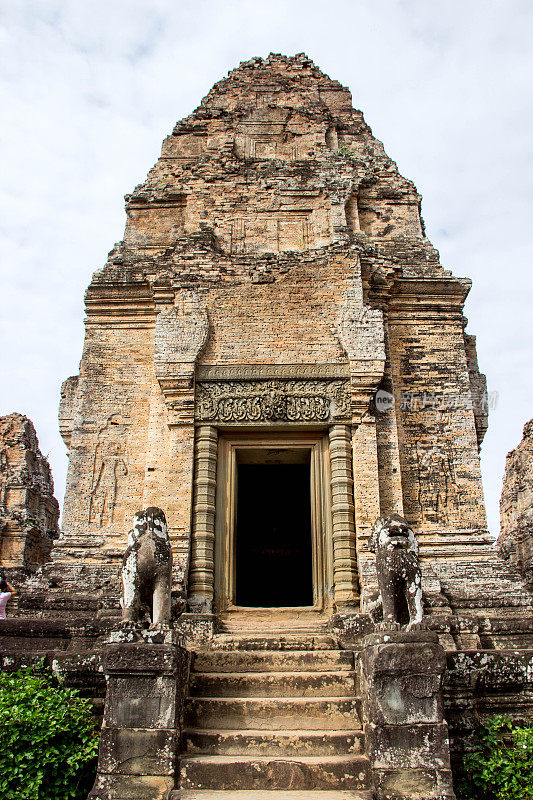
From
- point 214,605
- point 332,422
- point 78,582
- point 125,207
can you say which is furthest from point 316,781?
point 125,207

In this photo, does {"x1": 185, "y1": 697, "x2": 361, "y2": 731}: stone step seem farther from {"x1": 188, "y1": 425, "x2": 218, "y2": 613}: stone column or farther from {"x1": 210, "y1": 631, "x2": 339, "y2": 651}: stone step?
{"x1": 188, "y1": 425, "x2": 218, "y2": 613}: stone column

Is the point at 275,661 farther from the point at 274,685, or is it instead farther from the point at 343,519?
the point at 343,519

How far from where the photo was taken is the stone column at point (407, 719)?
18.7 feet

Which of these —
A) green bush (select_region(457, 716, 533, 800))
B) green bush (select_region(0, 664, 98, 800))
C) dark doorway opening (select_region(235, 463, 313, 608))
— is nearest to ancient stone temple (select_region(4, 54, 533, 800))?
green bush (select_region(457, 716, 533, 800))

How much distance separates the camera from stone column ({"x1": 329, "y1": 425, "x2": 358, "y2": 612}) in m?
9.57

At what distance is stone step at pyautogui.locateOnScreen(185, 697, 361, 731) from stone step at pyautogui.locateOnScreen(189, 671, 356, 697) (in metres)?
0.27

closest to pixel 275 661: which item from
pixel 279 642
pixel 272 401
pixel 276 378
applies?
pixel 279 642

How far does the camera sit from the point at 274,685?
7055 mm

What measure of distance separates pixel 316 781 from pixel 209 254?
27.8 ft

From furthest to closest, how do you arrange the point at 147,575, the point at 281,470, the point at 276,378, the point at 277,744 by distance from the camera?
the point at 281,470 → the point at 276,378 → the point at 147,575 → the point at 277,744

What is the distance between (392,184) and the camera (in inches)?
522

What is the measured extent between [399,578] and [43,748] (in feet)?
12.3

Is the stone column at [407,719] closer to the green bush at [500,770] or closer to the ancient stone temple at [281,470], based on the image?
the ancient stone temple at [281,470]

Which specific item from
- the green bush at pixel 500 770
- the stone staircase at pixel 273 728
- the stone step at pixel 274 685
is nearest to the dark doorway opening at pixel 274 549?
the stone staircase at pixel 273 728
